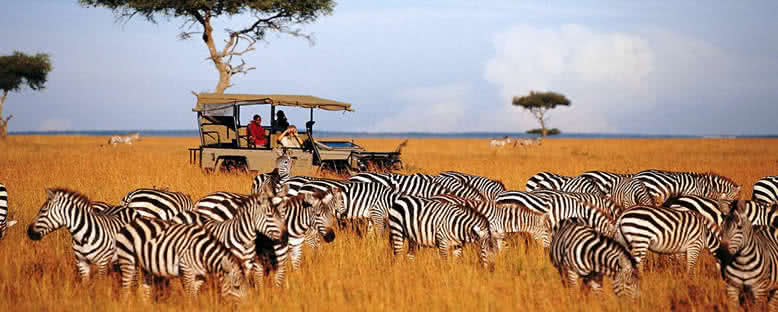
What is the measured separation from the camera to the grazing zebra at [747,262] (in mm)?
6691

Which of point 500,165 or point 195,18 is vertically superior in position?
point 195,18

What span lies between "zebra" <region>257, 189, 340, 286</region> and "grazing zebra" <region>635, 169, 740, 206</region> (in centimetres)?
786

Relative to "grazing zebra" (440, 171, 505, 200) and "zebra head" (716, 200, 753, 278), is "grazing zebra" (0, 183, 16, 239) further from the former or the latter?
"zebra head" (716, 200, 753, 278)

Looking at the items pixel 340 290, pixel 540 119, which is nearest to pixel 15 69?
pixel 340 290

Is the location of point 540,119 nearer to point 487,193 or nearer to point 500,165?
point 500,165

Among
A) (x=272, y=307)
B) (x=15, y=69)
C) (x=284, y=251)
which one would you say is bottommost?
(x=272, y=307)

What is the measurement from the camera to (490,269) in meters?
8.62

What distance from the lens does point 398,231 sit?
8914 millimetres

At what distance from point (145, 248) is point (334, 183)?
502cm

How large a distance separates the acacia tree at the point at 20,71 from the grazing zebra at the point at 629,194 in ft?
175

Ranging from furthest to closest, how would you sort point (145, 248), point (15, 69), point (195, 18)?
point (15, 69)
point (195, 18)
point (145, 248)

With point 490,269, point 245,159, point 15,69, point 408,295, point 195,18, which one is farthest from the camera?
point 15,69

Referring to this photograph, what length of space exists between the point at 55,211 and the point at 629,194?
9.40 m

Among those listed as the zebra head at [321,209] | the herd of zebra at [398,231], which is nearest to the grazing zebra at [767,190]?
the herd of zebra at [398,231]
